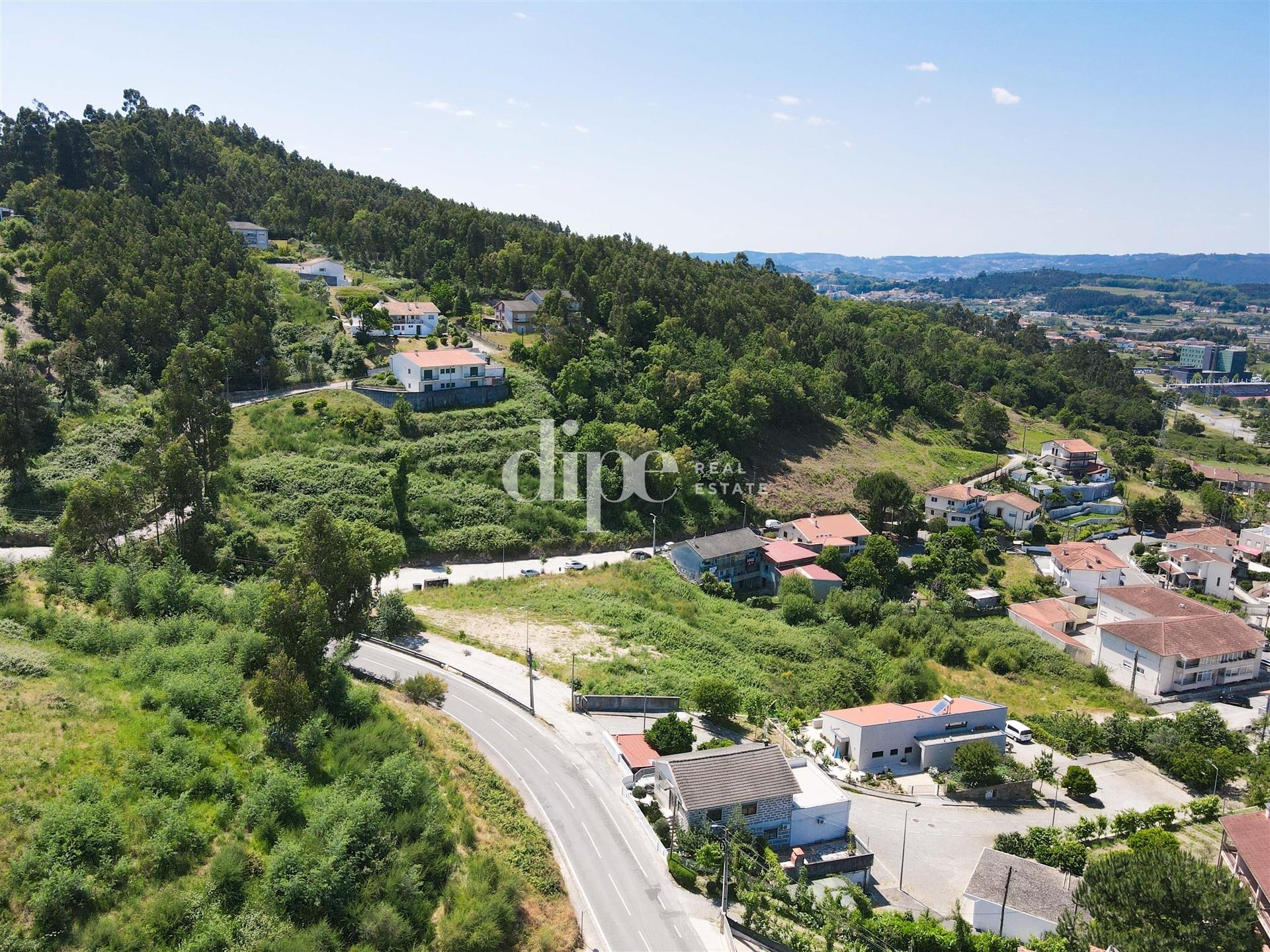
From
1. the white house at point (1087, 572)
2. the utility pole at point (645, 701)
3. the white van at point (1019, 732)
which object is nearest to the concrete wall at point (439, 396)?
the utility pole at point (645, 701)

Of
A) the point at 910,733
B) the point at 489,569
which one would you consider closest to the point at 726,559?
the point at 489,569

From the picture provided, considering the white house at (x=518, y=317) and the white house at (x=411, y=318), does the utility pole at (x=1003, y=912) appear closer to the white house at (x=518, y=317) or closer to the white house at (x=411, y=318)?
the white house at (x=411, y=318)

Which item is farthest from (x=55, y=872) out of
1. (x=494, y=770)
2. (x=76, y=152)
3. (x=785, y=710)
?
(x=76, y=152)

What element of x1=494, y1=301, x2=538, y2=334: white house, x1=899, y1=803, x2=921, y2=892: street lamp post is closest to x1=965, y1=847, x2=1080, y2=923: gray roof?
x1=899, y1=803, x2=921, y2=892: street lamp post

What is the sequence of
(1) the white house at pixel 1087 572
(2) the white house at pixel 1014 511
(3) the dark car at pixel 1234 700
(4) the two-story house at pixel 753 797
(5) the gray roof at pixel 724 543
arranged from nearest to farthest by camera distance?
(4) the two-story house at pixel 753 797 < (3) the dark car at pixel 1234 700 < (5) the gray roof at pixel 724 543 < (1) the white house at pixel 1087 572 < (2) the white house at pixel 1014 511

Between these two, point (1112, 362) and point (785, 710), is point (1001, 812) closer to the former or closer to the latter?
point (785, 710)
